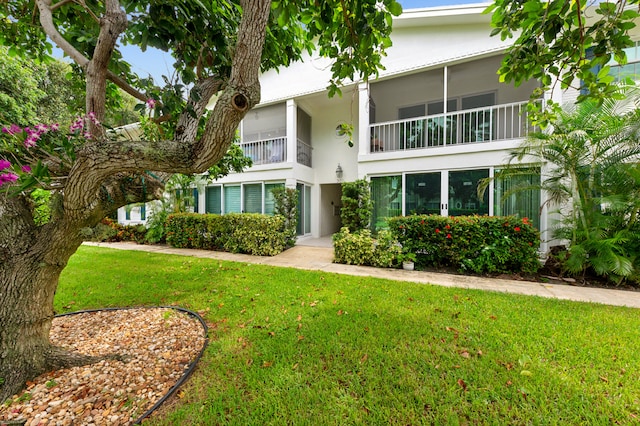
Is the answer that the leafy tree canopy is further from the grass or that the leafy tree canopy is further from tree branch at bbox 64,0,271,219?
the grass

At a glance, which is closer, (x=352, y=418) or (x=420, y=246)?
(x=352, y=418)

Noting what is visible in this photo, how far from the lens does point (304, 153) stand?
404 inches

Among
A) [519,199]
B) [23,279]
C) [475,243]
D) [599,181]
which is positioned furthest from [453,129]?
[23,279]

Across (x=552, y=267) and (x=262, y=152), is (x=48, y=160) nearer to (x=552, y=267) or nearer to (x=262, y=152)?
(x=552, y=267)

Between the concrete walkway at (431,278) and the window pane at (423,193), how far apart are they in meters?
2.61

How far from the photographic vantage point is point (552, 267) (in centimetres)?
534

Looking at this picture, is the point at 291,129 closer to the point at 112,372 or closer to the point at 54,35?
the point at 54,35

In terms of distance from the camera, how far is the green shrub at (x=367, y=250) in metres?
5.93

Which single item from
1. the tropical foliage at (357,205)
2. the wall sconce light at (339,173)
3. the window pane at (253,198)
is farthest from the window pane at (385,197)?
the window pane at (253,198)

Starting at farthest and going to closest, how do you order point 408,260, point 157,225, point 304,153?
1. point 304,153
2. point 157,225
3. point 408,260

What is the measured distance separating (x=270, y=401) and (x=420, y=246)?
4768 mm

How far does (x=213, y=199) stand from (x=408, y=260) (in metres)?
8.58

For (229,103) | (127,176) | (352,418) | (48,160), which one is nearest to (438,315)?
(352,418)

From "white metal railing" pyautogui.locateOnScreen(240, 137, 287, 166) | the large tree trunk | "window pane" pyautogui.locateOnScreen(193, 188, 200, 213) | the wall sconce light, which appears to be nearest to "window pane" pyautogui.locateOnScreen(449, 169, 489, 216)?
the wall sconce light
